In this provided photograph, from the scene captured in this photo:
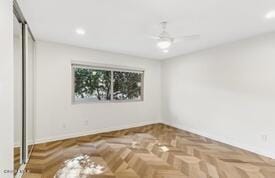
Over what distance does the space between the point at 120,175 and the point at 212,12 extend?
2639mm

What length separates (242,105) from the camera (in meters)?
3.38

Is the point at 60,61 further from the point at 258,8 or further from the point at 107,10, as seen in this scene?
the point at 258,8

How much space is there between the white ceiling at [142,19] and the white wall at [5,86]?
82cm

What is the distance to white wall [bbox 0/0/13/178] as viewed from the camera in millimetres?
1306

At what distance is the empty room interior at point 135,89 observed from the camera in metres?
2.18

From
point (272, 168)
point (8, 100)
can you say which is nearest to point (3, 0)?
point (8, 100)

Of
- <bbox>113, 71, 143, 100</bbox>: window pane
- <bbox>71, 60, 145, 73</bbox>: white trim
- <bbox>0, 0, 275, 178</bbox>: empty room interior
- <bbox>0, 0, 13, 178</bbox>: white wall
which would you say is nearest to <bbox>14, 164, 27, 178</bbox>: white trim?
<bbox>0, 0, 275, 178</bbox>: empty room interior

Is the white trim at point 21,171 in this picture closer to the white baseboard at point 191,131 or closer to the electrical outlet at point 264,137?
the white baseboard at point 191,131

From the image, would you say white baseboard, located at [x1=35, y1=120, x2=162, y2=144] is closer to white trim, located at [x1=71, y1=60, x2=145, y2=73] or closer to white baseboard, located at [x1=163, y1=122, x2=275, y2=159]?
white baseboard, located at [x1=163, y1=122, x2=275, y2=159]

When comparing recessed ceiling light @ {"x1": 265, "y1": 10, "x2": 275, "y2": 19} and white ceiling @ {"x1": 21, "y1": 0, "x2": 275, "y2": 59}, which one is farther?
recessed ceiling light @ {"x1": 265, "y1": 10, "x2": 275, "y2": 19}

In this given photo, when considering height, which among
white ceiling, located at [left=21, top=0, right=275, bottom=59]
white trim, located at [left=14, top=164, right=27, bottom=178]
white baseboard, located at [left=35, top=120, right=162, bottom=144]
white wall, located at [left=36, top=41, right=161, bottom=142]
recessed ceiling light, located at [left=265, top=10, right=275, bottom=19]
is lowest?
white trim, located at [left=14, top=164, right=27, bottom=178]

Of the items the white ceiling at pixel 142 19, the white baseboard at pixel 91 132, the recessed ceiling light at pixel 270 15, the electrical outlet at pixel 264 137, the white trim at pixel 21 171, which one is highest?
the white ceiling at pixel 142 19

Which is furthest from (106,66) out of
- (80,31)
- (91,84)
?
(80,31)

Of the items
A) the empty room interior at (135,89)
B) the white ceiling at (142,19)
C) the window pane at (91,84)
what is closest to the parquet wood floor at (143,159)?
the empty room interior at (135,89)
